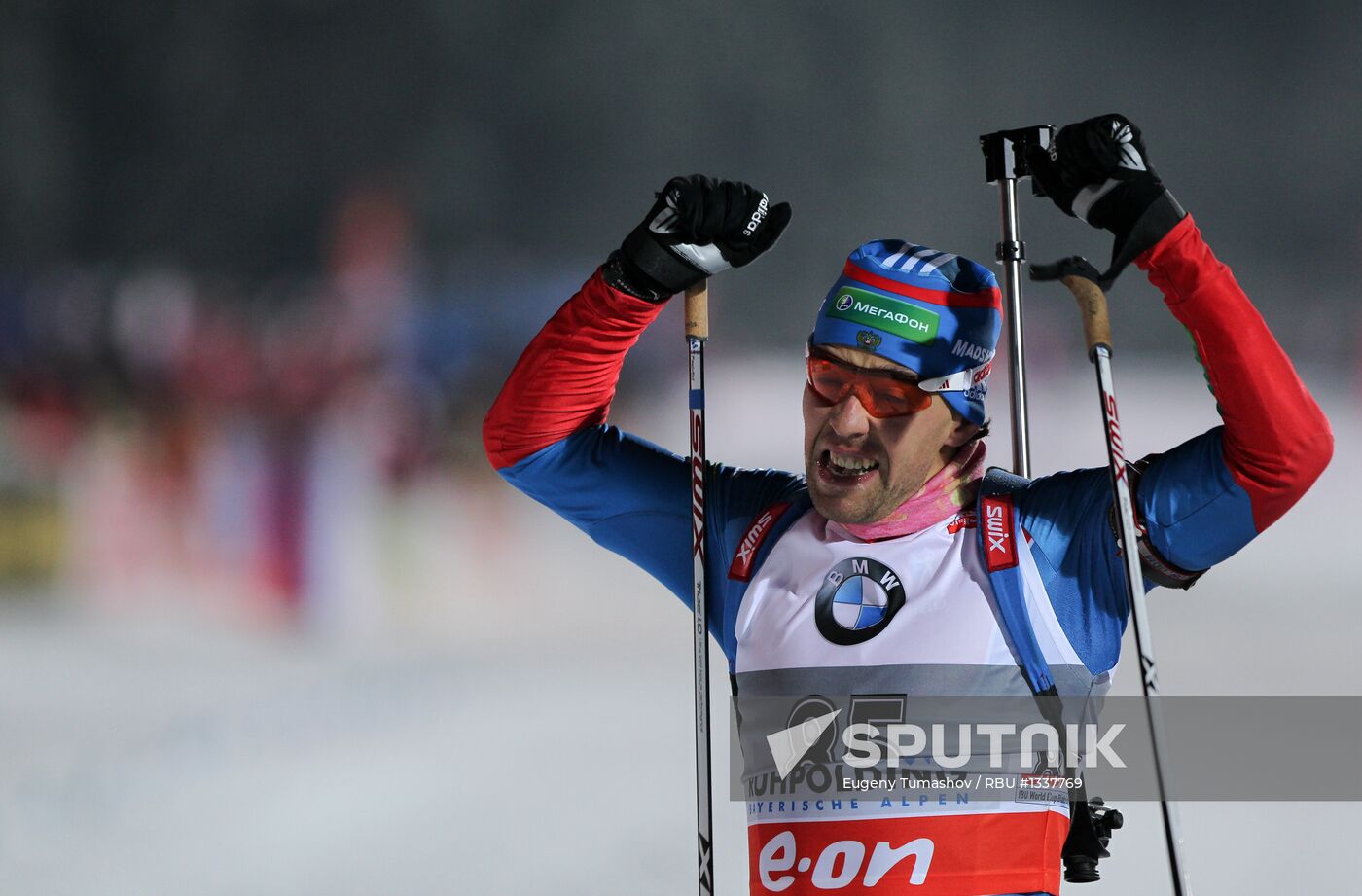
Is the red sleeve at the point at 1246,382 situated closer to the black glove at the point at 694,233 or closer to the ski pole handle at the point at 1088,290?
the ski pole handle at the point at 1088,290

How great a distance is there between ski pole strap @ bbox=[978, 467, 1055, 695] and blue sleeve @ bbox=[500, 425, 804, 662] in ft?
1.02

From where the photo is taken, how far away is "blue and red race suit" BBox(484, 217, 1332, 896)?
161cm

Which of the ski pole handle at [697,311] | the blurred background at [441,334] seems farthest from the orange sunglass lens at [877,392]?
the blurred background at [441,334]

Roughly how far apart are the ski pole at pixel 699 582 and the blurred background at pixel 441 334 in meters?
2.08

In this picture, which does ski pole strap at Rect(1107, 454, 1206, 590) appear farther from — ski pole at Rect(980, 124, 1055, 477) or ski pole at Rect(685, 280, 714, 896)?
ski pole at Rect(685, 280, 714, 896)

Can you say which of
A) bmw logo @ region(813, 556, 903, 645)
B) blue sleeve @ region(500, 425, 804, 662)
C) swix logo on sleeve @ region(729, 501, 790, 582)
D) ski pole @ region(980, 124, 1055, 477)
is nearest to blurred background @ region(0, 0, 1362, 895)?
ski pole @ region(980, 124, 1055, 477)

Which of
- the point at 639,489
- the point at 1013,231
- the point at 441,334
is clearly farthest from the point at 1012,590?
the point at 441,334

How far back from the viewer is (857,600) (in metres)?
1.78

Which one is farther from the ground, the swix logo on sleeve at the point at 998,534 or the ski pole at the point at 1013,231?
the ski pole at the point at 1013,231

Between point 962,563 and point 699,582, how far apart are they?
336 mm

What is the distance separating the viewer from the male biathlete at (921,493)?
5.33 feet

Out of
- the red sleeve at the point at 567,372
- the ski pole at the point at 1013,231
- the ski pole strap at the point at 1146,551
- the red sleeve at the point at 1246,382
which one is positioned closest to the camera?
the red sleeve at the point at 1246,382

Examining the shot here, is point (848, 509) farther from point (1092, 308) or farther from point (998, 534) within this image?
point (1092, 308)
